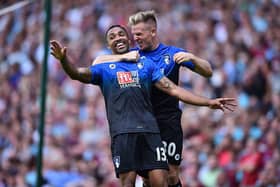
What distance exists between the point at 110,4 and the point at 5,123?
8.91ft

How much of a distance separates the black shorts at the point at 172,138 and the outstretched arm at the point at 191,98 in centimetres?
45

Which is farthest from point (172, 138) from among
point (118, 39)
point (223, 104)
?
point (118, 39)

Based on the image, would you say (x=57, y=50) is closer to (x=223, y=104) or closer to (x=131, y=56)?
(x=131, y=56)

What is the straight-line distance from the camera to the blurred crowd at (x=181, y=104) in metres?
16.0

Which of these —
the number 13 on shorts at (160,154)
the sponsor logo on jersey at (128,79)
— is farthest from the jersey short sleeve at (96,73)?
the number 13 on shorts at (160,154)

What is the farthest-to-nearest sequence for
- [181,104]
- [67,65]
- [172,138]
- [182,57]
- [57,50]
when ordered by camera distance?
[181,104]
[172,138]
[182,57]
[67,65]
[57,50]

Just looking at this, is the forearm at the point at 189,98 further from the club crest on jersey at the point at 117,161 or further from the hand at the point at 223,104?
the club crest on jersey at the point at 117,161

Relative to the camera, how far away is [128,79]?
1086 centimetres

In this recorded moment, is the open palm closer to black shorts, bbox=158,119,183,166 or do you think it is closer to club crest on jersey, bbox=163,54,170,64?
club crest on jersey, bbox=163,54,170,64

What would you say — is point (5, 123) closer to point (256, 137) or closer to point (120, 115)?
point (256, 137)

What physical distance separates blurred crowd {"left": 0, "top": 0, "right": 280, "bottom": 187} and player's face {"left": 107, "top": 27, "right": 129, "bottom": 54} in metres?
4.11

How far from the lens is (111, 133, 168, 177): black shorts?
423 inches

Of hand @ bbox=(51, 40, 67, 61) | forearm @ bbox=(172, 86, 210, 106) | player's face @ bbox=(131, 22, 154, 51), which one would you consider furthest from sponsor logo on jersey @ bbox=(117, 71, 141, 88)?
hand @ bbox=(51, 40, 67, 61)

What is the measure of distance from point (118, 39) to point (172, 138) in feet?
3.75
